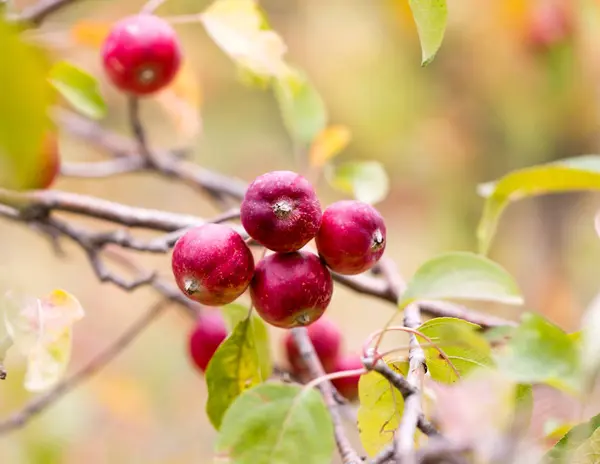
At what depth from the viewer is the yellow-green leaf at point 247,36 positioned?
34.7 inches

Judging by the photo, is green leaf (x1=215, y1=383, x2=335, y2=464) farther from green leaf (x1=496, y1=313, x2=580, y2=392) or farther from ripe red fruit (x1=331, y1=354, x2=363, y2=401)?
ripe red fruit (x1=331, y1=354, x2=363, y2=401)

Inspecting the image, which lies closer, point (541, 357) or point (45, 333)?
point (541, 357)

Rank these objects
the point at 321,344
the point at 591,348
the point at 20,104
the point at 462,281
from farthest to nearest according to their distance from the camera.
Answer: the point at 321,344
the point at 462,281
the point at 591,348
the point at 20,104

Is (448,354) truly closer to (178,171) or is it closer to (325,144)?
(325,144)

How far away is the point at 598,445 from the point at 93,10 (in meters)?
2.72

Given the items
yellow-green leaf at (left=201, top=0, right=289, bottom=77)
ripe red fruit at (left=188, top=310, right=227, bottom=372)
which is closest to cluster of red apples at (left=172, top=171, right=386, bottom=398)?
yellow-green leaf at (left=201, top=0, right=289, bottom=77)

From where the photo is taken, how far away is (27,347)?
65 cm

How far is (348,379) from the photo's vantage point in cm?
96

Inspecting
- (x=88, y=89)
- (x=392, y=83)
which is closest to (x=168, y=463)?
(x=88, y=89)

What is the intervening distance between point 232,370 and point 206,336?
0.36m

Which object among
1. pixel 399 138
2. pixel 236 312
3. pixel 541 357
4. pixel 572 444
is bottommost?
pixel 399 138

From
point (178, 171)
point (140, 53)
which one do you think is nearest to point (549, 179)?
point (140, 53)

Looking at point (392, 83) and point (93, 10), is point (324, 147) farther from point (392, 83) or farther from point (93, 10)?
point (93, 10)

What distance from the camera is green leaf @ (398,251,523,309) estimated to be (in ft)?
1.70
